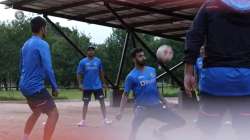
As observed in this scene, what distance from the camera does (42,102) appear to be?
8.10m

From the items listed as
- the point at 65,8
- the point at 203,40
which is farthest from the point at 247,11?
the point at 65,8

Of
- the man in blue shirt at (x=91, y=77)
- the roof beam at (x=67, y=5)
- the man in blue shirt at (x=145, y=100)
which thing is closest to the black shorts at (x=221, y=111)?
the man in blue shirt at (x=145, y=100)

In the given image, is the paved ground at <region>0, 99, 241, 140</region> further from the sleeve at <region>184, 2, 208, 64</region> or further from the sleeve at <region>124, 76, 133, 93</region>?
the sleeve at <region>184, 2, 208, 64</region>

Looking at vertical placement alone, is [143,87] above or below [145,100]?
above

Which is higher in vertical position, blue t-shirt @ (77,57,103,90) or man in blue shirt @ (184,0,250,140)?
man in blue shirt @ (184,0,250,140)

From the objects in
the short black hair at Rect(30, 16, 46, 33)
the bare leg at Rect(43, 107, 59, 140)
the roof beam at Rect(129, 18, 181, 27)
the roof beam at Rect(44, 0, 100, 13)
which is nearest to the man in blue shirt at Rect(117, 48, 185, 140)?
the bare leg at Rect(43, 107, 59, 140)

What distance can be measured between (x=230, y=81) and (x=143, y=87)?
13.1 feet

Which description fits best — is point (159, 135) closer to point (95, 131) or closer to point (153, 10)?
point (95, 131)

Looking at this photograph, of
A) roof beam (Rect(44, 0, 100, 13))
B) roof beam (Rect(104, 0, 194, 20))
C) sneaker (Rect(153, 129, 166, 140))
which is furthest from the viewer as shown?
roof beam (Rect(44, 0, 100, 13))

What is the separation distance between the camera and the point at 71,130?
11781 millimetres

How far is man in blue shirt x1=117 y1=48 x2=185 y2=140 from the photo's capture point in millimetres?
8625

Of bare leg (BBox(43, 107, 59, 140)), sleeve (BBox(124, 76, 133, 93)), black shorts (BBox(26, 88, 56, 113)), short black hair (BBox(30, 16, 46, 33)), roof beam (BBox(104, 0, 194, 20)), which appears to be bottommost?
bare leg (BBox(43, 107, 59, 140))

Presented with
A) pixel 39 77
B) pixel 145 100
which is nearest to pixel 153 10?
pixel 145 100

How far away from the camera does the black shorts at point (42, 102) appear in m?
8.09
